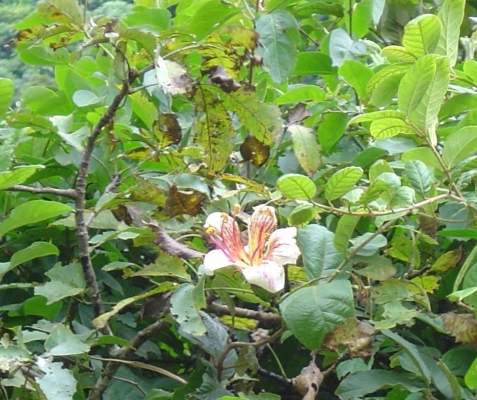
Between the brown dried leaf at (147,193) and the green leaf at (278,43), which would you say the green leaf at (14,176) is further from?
the green leaf at (278,43)

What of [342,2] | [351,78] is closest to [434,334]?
[351,78]

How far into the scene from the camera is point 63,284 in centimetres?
63

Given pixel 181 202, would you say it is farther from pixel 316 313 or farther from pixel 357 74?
pixel 357 74

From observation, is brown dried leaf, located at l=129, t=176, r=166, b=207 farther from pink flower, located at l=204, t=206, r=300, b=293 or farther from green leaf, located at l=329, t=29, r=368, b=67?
green leaf, located at l=329, t=29, r=368, b=67

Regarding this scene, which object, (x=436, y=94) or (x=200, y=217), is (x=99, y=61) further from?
(x=436, y=94)

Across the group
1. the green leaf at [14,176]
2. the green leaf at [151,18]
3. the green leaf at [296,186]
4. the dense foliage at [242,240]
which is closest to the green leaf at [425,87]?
the dense foliage at [242,240]

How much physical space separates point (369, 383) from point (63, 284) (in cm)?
28

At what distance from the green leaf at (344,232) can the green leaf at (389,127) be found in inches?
3.1

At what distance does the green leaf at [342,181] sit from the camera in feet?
1.89

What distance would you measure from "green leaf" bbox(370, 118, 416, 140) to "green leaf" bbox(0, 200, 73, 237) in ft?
0.92

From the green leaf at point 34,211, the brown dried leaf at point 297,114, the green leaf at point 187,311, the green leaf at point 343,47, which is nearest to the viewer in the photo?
the green leaf at point 187,311

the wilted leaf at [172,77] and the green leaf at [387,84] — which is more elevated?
the wilted leaf at [172,77]

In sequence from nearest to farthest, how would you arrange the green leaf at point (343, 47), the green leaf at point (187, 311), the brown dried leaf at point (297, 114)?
the green leaf at point (187, 311) < the brown dried leaf at point (297, 114) < the green leaf at point (343, 47)

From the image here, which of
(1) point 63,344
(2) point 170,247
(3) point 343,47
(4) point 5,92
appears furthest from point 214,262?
(3) point 343,47
